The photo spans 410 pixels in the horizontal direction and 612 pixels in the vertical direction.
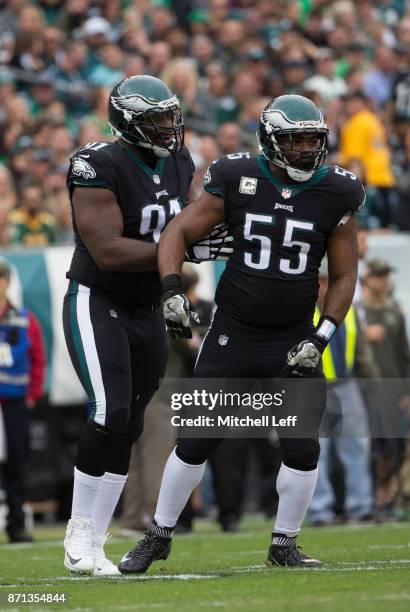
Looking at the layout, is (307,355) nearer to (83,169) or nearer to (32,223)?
(83,169)

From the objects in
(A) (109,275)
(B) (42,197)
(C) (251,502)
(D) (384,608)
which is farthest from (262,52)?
(D) (384,608)

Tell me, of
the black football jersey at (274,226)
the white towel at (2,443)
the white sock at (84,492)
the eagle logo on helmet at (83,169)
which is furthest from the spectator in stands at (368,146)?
the white sock at (84,492)

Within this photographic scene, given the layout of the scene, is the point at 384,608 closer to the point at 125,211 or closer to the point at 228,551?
the point at 125,211

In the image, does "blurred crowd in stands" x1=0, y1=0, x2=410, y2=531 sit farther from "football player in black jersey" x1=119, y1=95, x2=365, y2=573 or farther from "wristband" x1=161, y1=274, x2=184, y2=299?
"wristband" x1=161, y1=274, x2=184, y2=299

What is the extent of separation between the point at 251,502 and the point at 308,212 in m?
6.44

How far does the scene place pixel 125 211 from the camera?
6.15 metres

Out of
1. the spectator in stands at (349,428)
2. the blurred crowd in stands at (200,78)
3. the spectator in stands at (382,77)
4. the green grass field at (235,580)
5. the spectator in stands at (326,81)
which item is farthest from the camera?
the spectator in stands at (382,77)

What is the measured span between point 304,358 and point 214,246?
2.18 ft

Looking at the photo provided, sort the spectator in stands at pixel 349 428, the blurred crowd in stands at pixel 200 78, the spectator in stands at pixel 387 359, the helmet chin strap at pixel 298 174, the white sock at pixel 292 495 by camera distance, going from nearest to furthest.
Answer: the helmet chin strap at pixel 298 174
the white sock at pixel 292 495
the spectator in stands at pixel 349 428
the spectator in stands at pixel 387 359
the blurred crowd in stands at pixel 200 78

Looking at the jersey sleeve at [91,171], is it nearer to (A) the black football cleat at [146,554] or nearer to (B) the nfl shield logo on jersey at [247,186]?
(B) the nfl shield logo on jersey at [247,186]

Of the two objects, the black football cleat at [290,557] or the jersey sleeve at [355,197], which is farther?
the black football cleat at [290,557]

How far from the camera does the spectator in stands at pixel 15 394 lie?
9.43 metres

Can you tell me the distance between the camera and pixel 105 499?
20.6 ft

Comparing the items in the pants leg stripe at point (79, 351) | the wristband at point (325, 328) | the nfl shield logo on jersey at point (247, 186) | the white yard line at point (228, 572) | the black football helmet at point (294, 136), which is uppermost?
the black football helmet at point (294, 136)
